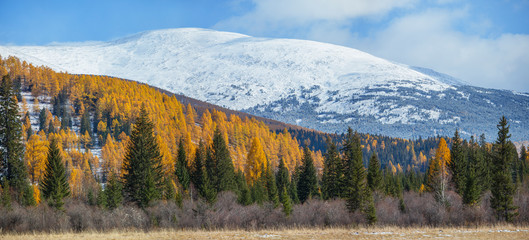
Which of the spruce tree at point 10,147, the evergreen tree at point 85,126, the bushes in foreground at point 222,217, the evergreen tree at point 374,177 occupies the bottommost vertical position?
the bushes in foreground at point 222,217

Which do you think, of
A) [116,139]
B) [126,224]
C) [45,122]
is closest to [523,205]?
[126,224]

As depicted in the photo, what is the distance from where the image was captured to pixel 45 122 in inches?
6304

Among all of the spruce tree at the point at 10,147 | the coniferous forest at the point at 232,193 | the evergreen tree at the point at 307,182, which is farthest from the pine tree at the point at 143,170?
the evergreen tree at the point at 307,182

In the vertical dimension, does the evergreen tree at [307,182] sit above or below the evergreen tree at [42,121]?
below

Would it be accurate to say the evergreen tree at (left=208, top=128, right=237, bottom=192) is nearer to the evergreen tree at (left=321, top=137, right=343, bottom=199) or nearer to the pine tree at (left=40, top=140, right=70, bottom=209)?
the evergreen tree at (left=321, top=137, right=343, bottom=199)

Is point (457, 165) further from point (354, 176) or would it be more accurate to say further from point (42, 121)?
point (42, 121)

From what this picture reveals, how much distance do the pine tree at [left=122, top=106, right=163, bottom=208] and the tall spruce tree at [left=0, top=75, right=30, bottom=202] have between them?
1172 cm

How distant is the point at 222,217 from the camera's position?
48.6 metres

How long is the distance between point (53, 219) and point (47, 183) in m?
13.5

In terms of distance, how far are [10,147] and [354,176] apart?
1594 inches

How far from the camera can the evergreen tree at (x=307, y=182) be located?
75519 mm

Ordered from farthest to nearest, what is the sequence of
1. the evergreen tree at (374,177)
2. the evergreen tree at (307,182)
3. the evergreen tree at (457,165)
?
the evergreen tree at (307,182) → the evergreen tree at (457,165) → the evergreen tree at (374,177)

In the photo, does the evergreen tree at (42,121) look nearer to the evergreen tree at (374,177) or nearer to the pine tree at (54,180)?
the pine tree at (54,180)

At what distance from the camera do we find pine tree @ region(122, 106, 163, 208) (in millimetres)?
54938
